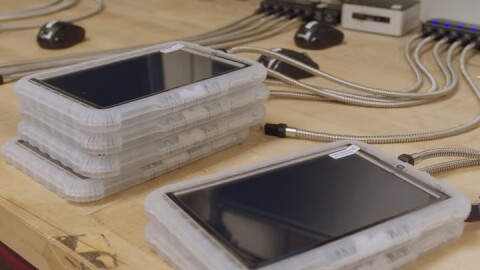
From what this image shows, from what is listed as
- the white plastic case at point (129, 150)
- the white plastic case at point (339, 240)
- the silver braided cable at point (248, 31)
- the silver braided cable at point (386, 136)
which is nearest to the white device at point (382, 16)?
the silver braided cable at point (248, 31)

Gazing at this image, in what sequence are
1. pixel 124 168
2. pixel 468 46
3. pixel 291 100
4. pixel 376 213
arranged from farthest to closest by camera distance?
pixel 468 46, pixel 291 100, pixel 124 168, pixel 376 213

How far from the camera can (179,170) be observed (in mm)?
652

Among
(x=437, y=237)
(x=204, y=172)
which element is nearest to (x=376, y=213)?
(x=437, y=237)

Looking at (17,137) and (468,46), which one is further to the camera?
(468,46)

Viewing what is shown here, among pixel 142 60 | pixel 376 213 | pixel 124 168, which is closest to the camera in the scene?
pixel 376 213

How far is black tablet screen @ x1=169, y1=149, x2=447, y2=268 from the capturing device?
1.49 feet

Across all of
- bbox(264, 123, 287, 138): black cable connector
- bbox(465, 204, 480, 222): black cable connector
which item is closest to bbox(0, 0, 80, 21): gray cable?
bbox(264, 123, 287, 138): black cable connector

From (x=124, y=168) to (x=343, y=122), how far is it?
0.98ft

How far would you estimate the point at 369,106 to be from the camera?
829 millimetres

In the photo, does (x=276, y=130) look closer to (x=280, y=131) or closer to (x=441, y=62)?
(x=280, y=131)

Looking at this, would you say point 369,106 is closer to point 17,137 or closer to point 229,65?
point 229,65

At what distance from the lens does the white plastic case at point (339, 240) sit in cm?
43

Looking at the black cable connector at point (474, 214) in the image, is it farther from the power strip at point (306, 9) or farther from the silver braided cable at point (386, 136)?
the power strip at point (306, 9)

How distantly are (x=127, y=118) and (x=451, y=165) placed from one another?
334 mm
